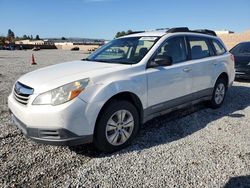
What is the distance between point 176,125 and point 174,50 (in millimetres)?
1400

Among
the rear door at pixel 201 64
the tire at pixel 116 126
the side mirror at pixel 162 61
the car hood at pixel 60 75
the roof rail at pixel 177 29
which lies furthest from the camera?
the rear door at pixel 201 64

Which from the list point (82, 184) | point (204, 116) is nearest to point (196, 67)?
point (204, 116)

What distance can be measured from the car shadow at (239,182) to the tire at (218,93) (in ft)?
9.72

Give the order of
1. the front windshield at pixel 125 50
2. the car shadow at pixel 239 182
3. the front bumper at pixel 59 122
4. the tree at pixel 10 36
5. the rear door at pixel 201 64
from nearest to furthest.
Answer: the car shadow at pixel 239 182
the front bumper at pixel 59 122
the front windshield at pixel 125 50
the rear door at pixel 201 64
the tree at pixel 10 36

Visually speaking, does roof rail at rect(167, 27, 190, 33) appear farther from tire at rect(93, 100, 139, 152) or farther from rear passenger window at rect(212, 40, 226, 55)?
tire at rect(93, 100, 139, 152)

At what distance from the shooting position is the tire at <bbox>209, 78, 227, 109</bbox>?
602 cm

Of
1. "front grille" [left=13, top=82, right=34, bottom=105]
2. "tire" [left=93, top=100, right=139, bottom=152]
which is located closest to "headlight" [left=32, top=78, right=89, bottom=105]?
"front grille" [left=13, top=82, right=34, bottom=105]

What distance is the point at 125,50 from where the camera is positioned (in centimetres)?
482

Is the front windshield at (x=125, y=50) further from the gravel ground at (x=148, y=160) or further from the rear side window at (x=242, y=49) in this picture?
the rear side window at (x=242, y=49)

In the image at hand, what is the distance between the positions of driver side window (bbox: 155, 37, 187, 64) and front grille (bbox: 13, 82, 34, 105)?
84.5 inches

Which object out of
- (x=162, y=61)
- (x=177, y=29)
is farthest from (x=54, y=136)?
(x=177, y=29)

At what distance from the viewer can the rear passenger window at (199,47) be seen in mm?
5270

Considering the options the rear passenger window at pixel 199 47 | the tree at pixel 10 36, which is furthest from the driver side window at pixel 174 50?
the tree at pixel 10 36

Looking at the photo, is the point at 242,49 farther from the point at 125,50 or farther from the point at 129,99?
the point at 129,99
